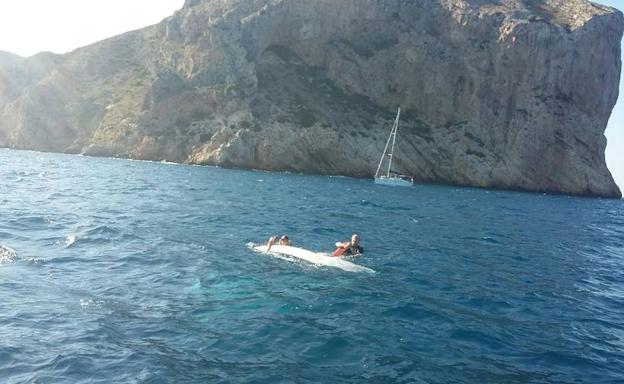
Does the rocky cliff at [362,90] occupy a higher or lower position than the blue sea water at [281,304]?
higher

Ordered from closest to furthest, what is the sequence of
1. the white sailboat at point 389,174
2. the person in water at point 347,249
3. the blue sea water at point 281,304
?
the blue sea water at point 281,304, the person in water at point 347,249, the white sailboat at point 389,174

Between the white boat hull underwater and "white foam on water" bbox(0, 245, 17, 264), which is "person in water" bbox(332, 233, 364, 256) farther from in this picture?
"white foam on water" bbox(0, 245, 17, 264)

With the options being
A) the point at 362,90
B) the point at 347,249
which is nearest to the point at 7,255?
the point at 347,249

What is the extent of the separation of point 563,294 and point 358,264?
26.9 feet

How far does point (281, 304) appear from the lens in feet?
53.9

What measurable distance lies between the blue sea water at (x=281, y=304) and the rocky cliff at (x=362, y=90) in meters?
63.3

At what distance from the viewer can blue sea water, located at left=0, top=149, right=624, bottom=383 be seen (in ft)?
39.2

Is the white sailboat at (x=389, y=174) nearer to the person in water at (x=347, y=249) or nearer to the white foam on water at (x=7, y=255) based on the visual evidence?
the person in water at (x=347, y=249)

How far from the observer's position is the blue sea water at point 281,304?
39.2 feet

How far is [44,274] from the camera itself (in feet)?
56.9

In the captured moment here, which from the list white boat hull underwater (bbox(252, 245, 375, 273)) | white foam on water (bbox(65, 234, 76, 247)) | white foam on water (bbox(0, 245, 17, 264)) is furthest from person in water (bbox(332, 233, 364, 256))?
white foam on water (bbox(0, 245, 17, 264))

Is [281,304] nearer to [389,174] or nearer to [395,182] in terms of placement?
[395,182]

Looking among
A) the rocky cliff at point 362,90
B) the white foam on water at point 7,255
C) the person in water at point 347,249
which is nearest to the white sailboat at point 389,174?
the rocky cliff at point 362,90

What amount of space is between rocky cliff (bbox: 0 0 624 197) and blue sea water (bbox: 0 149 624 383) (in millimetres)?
63250
